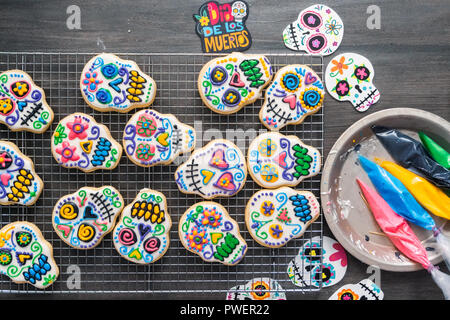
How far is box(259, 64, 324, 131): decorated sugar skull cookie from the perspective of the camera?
5.06ft

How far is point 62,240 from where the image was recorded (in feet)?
5.23

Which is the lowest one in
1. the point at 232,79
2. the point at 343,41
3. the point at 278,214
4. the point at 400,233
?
the point at 400,233

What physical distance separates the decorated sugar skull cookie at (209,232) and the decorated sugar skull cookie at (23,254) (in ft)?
2.10

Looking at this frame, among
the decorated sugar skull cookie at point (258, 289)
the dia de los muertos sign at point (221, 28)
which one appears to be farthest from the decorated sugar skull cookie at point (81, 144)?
the decorated sugar skull cookie at point (258, 289)

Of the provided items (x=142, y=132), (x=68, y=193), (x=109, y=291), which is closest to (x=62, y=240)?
(x=68, y=193)

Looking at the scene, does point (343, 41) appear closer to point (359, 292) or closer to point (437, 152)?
point (437, 152)

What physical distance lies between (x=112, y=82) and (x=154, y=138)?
0.31 m

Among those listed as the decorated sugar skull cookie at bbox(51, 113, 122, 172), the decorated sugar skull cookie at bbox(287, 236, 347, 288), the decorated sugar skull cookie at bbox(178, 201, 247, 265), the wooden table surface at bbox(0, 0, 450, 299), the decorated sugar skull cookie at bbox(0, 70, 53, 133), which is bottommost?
the decorated sugar skull cookie at bbox(287, 236, 347, 288)

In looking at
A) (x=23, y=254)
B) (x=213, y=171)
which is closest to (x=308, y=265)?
(x=213, y=171)

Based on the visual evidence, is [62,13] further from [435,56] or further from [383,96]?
[435,56]

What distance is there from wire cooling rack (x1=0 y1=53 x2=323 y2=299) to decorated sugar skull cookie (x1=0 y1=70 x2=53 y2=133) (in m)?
0.06

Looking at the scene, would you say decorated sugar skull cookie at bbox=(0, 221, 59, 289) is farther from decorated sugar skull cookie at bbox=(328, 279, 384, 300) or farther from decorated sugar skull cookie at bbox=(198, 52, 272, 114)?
decorated sugar skull cookie at bbox=(328, 279, 384, 300)

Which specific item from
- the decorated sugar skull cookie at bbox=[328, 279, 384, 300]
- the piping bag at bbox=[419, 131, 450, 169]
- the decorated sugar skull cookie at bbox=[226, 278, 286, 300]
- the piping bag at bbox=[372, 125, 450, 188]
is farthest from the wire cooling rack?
the piping bag at bbox=[419, 131, 450, 169]

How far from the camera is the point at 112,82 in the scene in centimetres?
152
